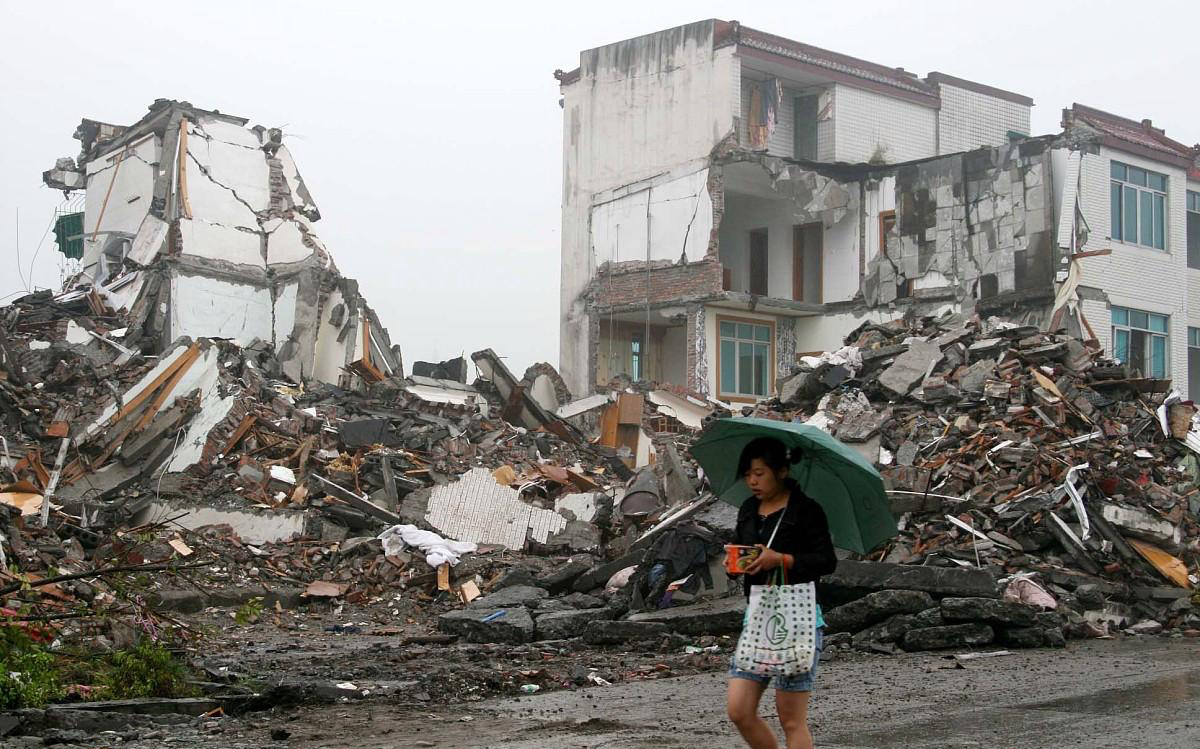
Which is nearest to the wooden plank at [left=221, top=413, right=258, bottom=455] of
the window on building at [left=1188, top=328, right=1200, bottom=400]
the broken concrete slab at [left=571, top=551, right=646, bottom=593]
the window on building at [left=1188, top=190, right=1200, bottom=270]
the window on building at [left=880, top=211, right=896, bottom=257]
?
the broken concrete slab at [left=571, top=551, right=646, bottom=593]

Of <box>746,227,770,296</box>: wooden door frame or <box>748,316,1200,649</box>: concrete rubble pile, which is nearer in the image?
<box>748,316,1200,649</box>: concrete rubble pile

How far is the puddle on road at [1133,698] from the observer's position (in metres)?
6.93

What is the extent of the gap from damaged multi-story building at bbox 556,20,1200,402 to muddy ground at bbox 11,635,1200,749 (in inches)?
756

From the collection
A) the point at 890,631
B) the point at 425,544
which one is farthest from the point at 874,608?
the point at 425,544

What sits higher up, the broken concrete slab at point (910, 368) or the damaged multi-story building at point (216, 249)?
the damaged multi-story building at point (216, 249)

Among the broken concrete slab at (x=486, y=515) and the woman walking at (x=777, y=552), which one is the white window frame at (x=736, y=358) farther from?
the woman walking at (x=777, y=552)

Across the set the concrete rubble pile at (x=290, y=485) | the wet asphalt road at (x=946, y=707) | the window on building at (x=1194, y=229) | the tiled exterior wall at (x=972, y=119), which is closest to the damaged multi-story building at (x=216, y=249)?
the concrete rubble pile at (x=290, y=485)

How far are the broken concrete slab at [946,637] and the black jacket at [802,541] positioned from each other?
5261mm

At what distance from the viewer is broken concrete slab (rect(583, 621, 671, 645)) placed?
1046cm

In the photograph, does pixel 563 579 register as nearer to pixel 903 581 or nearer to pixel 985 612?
pixel 903 581

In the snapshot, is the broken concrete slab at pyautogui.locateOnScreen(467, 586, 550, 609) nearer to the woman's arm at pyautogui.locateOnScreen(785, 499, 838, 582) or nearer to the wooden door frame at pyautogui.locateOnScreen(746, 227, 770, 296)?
the woman's arm at pyautogui.locateOnScreen(785, 499, 838, 582)

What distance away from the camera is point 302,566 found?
49.9ft

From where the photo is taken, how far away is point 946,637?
31.7ft

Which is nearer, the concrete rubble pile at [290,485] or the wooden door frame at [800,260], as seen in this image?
the concrete rubble pile at [290,485]
